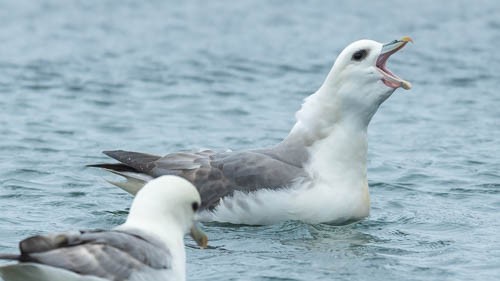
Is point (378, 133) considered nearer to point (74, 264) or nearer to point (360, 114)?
point (360, 114)

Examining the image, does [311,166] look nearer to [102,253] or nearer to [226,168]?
[226,168]

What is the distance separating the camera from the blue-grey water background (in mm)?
8812

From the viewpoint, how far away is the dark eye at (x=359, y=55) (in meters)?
9.43

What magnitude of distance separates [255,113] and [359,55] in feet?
17.1

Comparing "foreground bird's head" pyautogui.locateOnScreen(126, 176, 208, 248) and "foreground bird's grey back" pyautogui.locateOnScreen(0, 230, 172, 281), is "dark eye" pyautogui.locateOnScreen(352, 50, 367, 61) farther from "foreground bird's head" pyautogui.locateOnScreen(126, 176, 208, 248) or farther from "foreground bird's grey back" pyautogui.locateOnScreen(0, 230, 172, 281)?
"foreground bird's grey back" pyautogui.locateOnScreen(0, 230, 172, 281)

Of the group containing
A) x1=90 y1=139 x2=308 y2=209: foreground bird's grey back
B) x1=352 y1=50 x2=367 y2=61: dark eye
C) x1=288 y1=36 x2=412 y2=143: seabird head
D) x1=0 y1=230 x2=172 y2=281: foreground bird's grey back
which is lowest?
x1=0 y1=230 x2=172 y2=281: foreground bird's grey back

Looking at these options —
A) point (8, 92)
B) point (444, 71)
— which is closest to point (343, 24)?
point (444, 71)

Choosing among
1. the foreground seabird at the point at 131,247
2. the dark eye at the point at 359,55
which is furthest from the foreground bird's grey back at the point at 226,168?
the foreground seabird at the point at 131,247

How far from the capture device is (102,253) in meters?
6.77

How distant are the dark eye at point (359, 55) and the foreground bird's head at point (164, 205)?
8.68 feet

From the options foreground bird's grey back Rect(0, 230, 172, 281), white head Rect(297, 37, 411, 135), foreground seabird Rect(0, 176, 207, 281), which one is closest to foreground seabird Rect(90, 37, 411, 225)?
white head Rect(297, 37, 411, 135)

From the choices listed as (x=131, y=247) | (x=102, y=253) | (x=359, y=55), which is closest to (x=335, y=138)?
(x=359, y=55)

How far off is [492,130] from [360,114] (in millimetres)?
4530

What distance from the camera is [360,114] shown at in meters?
9.46
